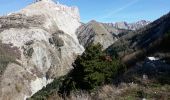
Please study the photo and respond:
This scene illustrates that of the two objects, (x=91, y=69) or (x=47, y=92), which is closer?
(x=91, y=69)

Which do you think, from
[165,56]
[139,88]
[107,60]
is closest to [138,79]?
[139,88]

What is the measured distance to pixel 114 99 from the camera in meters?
13.6

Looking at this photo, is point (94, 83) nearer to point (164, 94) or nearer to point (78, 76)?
point (78, 76)

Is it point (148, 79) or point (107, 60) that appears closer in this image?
point (148, 79)

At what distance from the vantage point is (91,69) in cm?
3766

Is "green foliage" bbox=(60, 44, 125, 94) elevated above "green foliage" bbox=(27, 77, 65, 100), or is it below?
above

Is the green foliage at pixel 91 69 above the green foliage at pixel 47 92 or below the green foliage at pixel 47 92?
above

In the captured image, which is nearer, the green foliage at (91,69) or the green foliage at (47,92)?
the green foliage at (47,92)

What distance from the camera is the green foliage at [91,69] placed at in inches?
1374

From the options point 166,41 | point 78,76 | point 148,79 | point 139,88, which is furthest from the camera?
point 78,76

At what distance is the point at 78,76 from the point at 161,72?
70.2ft

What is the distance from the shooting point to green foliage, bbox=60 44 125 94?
115 feet

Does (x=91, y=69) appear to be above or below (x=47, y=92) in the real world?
above

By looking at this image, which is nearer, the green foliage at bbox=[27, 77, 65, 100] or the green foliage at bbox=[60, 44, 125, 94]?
the green foliage at bbox=[27, 77, 65, 100]
